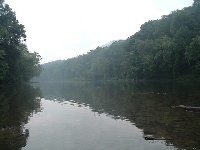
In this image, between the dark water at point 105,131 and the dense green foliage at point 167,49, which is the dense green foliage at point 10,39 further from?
the dense green foliage at point 167,49

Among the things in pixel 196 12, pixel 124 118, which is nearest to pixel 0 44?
pixel 124 118

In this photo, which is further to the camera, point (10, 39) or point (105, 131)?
point (10, 39)

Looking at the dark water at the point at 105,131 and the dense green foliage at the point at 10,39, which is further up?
the dense green foliage at the point at 10,39

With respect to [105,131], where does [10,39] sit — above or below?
above

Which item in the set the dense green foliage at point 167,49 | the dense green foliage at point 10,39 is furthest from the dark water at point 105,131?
the dense green foliage at point 167,49

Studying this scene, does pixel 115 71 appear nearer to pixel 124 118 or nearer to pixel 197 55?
pixel 197 55

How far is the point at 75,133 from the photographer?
16.8m

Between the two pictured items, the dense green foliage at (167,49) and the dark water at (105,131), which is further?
the dense green foliage at (167,49)

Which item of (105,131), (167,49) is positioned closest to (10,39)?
(167,49)

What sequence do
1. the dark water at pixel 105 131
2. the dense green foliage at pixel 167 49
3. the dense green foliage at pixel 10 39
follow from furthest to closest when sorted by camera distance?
the dense green foliage at pixel 167 49
the dense green foliage at pixel 10 39
the dark water at pixel 105 131

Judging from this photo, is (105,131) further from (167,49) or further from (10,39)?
(167,49)

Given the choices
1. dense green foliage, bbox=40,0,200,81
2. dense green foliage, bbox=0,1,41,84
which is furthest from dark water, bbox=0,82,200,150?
dense green foliage, bbox=40,0,200,81

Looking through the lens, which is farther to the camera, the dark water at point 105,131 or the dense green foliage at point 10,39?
the dense green foliage at point 10,39

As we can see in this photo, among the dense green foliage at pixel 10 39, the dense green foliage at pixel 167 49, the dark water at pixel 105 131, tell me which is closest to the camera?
the dark water at pixel 105 131
